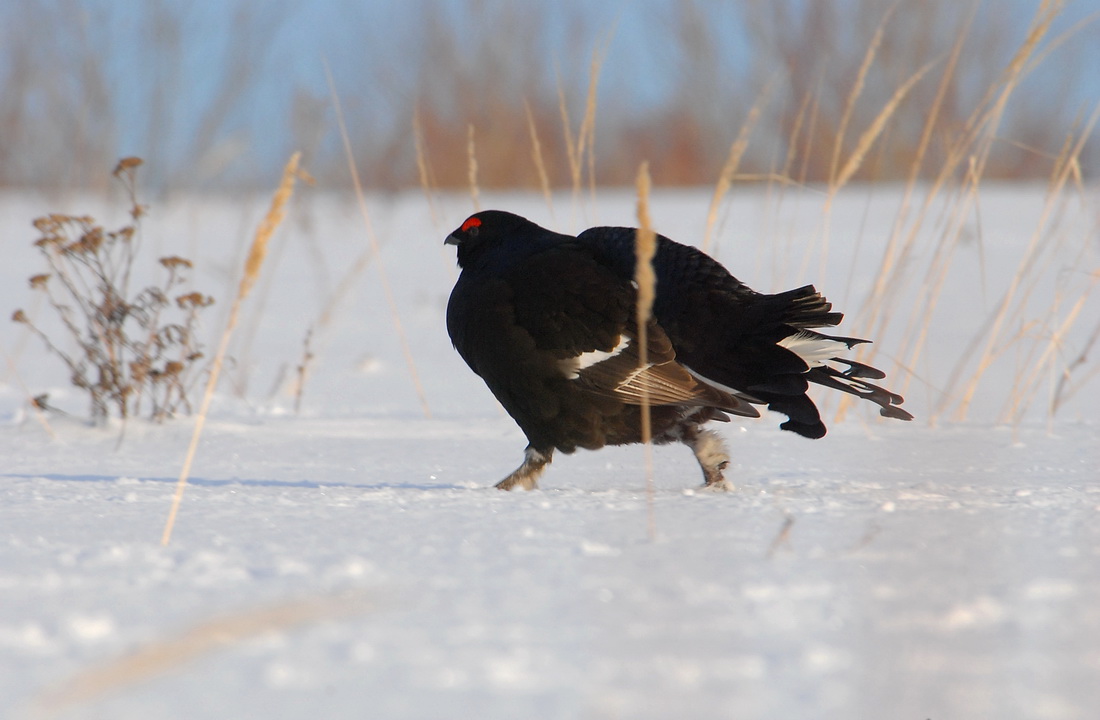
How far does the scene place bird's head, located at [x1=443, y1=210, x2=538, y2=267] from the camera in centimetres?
248

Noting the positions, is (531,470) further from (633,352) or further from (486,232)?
(486,232)

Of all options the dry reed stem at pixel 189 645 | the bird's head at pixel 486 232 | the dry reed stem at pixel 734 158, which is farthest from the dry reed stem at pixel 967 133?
the dry reed stem at pixel 189 645

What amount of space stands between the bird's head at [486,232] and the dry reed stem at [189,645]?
146 cm

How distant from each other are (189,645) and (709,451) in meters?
1.38

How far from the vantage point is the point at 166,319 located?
663 centimetres

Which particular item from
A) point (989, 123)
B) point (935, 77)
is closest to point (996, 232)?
point (989, 123)

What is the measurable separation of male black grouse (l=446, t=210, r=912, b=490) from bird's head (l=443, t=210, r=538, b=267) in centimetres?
21

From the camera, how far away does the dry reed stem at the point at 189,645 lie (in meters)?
0.89

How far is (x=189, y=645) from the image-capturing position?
3.11 ft

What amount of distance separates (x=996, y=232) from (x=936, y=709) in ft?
26.2

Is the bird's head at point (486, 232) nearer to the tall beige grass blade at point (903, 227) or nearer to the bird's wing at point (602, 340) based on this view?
the bird's wing at point (602, 340)

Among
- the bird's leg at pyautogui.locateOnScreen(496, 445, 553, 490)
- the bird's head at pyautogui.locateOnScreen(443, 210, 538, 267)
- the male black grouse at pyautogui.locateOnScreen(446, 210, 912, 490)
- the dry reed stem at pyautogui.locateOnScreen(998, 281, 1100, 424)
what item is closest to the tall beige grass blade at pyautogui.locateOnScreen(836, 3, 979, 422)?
the dry reed stem at pyautogui.locateOnScreen(998, 281, 1100, 424)

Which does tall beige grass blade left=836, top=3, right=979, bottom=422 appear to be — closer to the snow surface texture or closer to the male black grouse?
the snow surface texture

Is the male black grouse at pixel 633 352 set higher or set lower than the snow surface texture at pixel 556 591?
higher
